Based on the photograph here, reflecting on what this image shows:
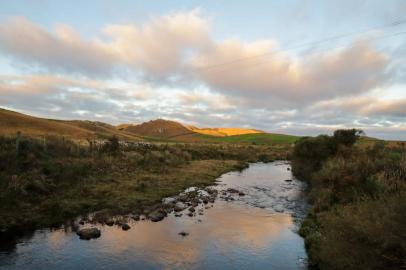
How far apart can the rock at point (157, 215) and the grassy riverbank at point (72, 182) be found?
1645 millimetres

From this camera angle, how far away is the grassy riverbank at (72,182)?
87.4ft

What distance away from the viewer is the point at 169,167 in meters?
53.9

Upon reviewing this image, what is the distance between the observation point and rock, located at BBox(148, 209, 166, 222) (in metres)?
26.7

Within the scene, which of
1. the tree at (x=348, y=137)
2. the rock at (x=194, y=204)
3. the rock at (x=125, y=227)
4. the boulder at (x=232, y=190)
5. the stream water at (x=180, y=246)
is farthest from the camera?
the tree at (x=348, y=137)

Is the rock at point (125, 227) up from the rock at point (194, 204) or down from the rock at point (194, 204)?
down

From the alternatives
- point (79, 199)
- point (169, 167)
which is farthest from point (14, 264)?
point (169, 167)

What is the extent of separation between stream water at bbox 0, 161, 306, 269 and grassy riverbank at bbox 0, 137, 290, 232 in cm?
376

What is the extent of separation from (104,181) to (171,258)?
1996 centimetres

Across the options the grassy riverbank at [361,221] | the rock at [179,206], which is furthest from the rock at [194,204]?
the grassy riverbank at [361,221]

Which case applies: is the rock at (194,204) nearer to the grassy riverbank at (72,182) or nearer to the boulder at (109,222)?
the grassy riverbank at (72,182)

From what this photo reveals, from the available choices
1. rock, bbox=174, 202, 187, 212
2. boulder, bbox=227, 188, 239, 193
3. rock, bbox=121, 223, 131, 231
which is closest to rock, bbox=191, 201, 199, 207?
rock, bbox=174, 202, 187, 212

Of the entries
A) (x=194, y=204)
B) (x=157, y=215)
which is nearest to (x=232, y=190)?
(x=194, y=204)

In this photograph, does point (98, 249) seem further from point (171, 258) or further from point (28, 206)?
point (28, 206)

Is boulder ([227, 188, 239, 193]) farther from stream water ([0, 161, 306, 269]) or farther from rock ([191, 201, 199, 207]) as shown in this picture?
stream water ([0, 161, 306, 269])
